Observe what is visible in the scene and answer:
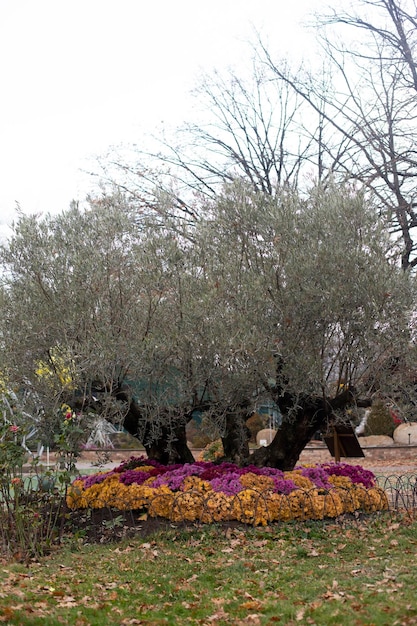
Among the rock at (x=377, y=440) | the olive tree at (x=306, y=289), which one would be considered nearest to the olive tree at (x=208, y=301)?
the olive tree at (x=306, y=289)

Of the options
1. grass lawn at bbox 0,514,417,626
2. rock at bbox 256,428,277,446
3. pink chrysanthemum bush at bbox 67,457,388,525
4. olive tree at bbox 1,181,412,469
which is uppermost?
olive tree at bbox 1,181,412,469

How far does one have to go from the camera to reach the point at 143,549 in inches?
291

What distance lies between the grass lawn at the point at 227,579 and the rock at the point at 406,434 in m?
Answer: 13.2

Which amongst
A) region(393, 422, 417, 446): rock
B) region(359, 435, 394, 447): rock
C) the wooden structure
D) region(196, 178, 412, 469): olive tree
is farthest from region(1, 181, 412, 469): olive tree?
region(393, 422, 417, 446): rock

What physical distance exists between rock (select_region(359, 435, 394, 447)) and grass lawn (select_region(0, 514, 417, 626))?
42.8 ft

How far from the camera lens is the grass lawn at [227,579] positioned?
4852 millimetres

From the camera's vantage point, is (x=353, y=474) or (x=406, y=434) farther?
(x=406, y=434)

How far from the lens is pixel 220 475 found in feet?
29.3

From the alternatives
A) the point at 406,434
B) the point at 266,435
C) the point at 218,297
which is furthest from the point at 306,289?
the point at 266,435

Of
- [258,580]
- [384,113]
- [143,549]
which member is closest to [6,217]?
[384,113]

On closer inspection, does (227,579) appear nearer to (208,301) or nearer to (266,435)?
(208,301)

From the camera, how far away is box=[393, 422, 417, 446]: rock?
2122cm

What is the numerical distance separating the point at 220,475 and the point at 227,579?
117 inches

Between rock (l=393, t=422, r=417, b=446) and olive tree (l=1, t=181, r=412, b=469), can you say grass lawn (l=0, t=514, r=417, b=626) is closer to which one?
olive tree (l=1, t=181, r=412, b=469)
